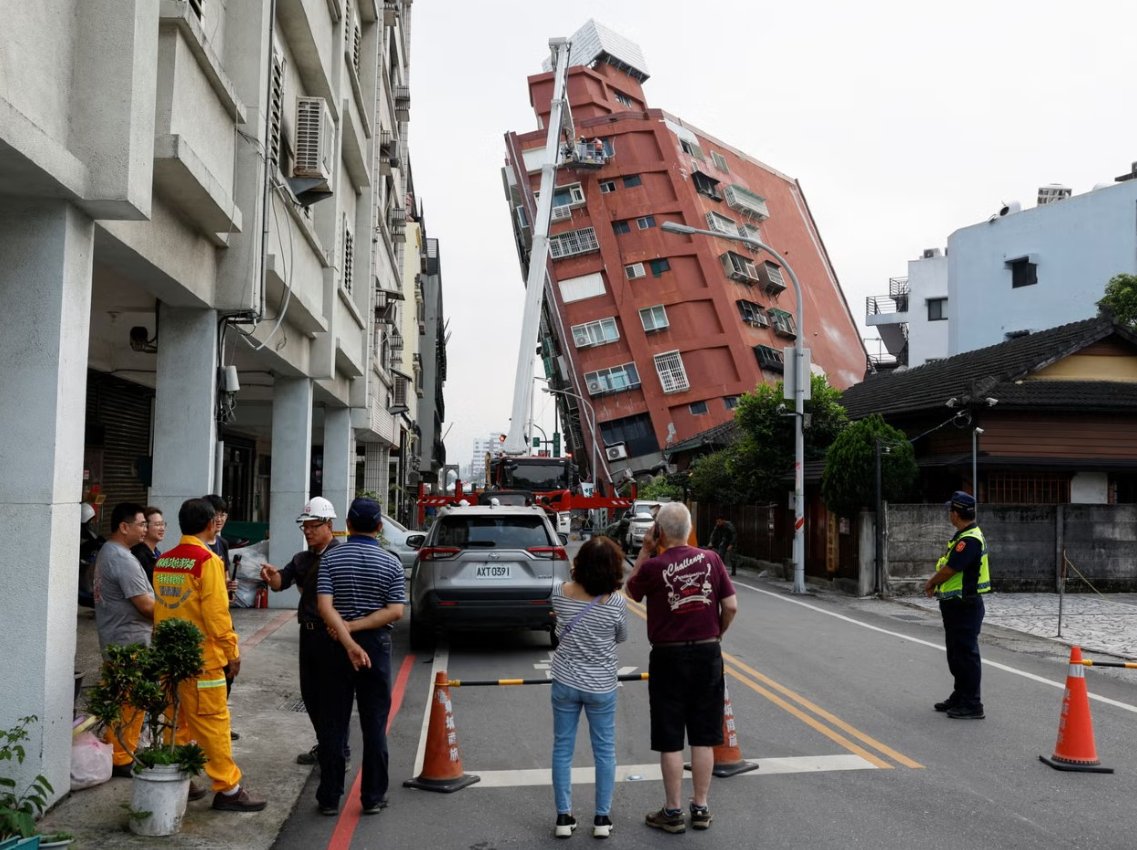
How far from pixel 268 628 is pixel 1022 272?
4414 centimetres

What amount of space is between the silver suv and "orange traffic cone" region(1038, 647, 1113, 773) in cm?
575

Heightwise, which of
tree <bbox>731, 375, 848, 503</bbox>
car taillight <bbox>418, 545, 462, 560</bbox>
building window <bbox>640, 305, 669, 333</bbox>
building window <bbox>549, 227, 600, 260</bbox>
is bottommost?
car taillight <bbox>418, 545, 462, 560</bbox>

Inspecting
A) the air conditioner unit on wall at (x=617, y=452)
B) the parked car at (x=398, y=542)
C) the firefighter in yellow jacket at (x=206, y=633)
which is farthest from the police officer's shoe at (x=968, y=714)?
the air conditioner unit on wall at (x=617, y=452)

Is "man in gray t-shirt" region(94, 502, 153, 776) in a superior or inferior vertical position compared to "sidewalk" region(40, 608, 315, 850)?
superior

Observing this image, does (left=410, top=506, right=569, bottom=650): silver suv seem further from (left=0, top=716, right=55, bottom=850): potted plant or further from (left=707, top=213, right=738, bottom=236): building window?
(left=707, top=213, right=738, bottom=236): building window

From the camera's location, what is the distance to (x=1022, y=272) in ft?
161

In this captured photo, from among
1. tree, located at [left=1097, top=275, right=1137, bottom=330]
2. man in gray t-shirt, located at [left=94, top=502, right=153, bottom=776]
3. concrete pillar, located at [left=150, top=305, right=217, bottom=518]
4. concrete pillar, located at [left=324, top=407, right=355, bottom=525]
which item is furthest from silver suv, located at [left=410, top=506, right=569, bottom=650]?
tree, located at [left=1097, top=275, right=1137, bottom=330]

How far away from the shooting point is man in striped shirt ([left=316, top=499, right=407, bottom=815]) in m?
6.20

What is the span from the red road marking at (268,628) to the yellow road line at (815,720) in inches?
222

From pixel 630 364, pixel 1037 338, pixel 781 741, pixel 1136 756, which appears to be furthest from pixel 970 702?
pixel 630 364

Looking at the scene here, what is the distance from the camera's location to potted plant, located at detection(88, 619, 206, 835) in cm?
572

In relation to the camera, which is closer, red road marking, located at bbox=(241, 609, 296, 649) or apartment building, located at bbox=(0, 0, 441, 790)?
apartment building, located at bbox=(0, 0, 441, 790)

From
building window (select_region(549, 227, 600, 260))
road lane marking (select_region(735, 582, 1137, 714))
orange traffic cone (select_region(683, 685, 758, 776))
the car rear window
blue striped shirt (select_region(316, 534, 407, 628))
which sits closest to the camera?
blue striped shirt (select_region(316, 534, 407, 628))

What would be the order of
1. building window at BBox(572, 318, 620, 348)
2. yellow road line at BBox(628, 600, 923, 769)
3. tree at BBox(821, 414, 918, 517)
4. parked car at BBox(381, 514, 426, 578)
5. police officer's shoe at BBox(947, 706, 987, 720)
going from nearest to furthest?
yellow road line at BBox(628, 600, 923, 769) → police officer's shoe at BBox(947, 706, 987, 720) → parked car at BBox(381, 514, 426, 578) → tree at BBox(821, 414, 918, 517) → building window at BBox(572, 318, 620, 348)
